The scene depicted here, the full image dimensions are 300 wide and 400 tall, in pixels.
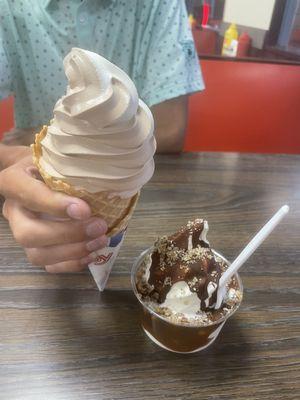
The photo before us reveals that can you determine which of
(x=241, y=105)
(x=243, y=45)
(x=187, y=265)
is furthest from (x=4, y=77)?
(x=243, y=45)

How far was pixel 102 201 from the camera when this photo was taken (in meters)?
0.79

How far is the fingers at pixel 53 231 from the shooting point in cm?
76

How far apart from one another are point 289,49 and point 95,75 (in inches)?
143

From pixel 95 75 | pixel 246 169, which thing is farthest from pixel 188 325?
pixel 246 169

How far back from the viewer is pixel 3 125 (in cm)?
222

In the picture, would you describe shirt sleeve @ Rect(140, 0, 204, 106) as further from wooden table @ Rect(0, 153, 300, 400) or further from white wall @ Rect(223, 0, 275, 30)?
white wall @ Rect(223, 0, 275, 30)

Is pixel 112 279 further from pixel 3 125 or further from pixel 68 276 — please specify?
pixel 3 125

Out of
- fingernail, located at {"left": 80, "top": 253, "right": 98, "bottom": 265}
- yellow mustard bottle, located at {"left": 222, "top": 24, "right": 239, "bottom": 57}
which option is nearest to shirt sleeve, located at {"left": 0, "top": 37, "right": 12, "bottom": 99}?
fingernail, located at {"left": 80, "top": 253, "right": 98, "bottom": 265}

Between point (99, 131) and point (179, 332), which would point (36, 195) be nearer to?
point (99, 131)

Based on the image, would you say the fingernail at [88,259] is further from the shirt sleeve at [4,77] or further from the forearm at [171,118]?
the shirt sleeve at [4,77]

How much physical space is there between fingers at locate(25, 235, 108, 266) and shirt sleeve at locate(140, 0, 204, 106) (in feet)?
3.13

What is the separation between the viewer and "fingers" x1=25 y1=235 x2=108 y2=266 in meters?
0.79

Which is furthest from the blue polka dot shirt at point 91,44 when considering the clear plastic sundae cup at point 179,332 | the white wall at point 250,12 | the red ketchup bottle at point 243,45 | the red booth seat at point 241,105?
the white wall at point 250,12

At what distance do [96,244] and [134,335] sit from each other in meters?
0.19
